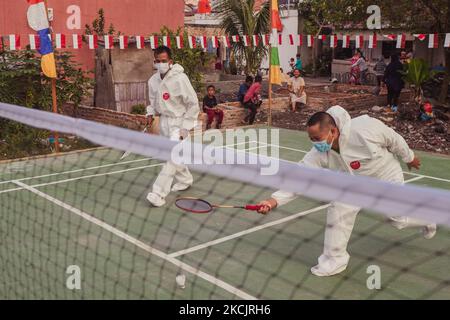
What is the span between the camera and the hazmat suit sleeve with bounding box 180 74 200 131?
7301 mm

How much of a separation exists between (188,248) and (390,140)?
2395 millimetres

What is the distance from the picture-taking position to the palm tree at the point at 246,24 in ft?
59.8

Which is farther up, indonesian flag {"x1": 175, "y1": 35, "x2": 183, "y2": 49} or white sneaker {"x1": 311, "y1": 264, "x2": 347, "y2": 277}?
indonesian flag {"x1": 175, "y1": 35, "x2": 183, "y2": 49}

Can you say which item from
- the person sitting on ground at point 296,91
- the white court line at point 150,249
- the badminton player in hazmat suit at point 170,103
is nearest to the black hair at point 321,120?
the white court line at point 150,249

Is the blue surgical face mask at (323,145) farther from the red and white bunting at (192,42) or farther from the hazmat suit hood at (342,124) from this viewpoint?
the red and white bunting at (192,42)

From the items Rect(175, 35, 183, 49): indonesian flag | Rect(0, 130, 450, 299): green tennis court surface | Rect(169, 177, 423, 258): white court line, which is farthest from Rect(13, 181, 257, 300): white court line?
Rect(175, 35, 183, 49): indonesian flag

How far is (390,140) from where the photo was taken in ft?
16.6

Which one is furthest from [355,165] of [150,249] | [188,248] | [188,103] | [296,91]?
[296,91]

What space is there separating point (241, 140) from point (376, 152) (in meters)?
6.98

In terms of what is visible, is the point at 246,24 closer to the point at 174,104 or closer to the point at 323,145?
the point at 174,104

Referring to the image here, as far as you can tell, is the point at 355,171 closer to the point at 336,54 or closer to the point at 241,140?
the point at 241,140

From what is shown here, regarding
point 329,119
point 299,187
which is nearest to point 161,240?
point 329,119

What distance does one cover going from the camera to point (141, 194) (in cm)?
780

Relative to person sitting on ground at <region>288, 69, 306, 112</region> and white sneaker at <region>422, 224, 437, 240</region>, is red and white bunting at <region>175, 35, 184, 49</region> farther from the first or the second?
white sneaker at <region>422, 224, 437, 240</region>
